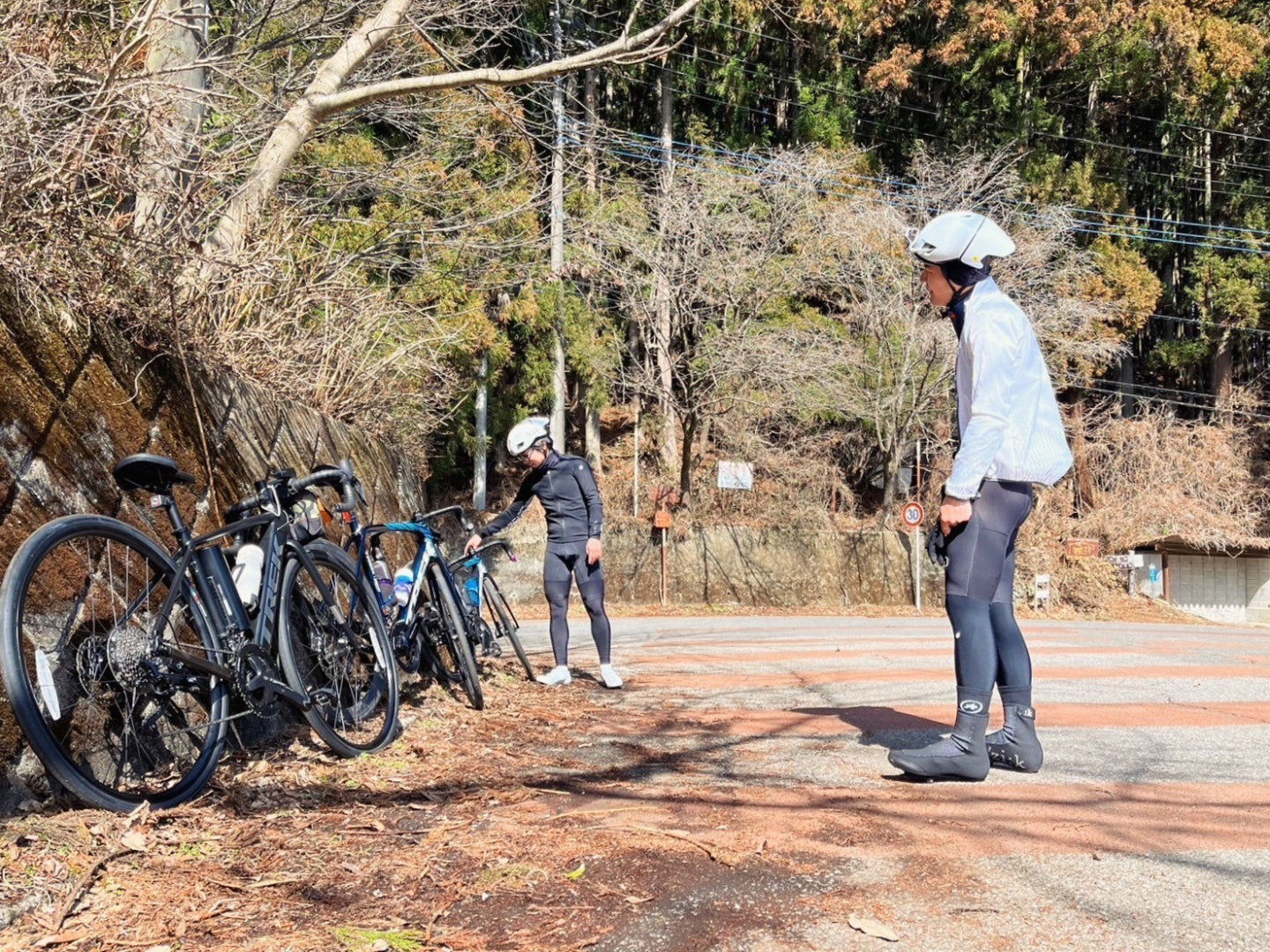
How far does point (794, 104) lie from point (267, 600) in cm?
3154

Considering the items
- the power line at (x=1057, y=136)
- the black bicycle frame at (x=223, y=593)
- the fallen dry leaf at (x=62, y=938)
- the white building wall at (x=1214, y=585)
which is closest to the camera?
the fallen dry leaf at (x=62, y=938)

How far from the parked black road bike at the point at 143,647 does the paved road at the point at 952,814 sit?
4.99 ft

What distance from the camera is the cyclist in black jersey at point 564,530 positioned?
7988mm

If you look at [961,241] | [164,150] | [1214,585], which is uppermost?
[164,150]

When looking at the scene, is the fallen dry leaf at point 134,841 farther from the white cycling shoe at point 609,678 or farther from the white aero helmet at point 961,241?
the white cycling shoe at point 609,678

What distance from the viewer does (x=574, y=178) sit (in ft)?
39.7

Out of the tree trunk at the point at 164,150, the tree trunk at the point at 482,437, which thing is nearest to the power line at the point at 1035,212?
the tree trunk at the point at 482,437

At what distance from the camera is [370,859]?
11.4 ft

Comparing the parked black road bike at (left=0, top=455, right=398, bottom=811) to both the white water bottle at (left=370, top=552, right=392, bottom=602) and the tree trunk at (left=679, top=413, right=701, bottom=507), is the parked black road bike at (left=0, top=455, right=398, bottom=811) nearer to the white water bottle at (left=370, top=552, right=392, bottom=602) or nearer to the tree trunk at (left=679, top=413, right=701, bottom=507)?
the white water bottle at (left=370, top=552, right=392, bottom=602)

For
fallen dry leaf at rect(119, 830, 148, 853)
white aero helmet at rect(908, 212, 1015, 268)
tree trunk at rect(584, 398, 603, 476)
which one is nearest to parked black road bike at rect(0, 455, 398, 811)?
fallen dry leaf at rect(119, 830, 148, 853)

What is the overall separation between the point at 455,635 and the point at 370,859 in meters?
3.06

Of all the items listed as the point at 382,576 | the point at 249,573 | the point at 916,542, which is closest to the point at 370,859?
the point at 249,573

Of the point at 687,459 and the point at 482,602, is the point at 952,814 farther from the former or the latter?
the point at 687,459

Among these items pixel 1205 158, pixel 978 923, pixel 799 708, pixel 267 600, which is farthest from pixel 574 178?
pixel 1205 158
